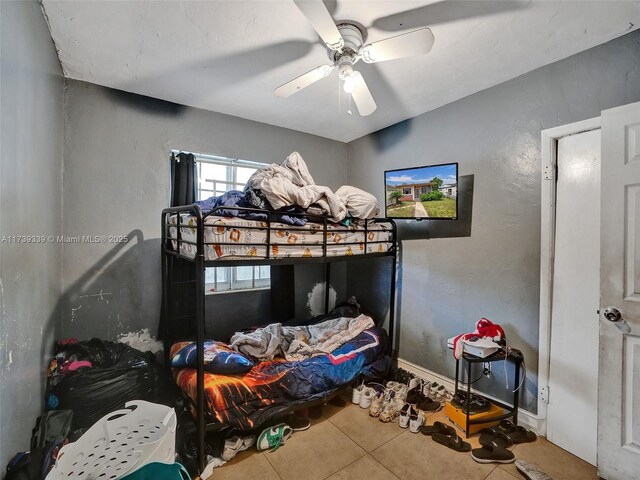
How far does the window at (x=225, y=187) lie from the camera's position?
2.72m

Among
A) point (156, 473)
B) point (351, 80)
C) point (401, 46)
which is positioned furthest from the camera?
point (351, 80)

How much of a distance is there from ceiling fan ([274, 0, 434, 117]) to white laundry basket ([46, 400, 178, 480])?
1.90 metres

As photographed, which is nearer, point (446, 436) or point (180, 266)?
point (446, 436)

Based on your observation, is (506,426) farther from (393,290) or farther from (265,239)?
(265,239)

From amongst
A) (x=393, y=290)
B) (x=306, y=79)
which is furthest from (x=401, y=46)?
(x=393, y=290)

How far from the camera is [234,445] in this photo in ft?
5.61

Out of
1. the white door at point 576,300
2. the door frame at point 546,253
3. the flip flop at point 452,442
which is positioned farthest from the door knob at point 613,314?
the flip flop at point 452,442

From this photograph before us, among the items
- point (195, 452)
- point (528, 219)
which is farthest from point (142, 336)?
point (528, 219)

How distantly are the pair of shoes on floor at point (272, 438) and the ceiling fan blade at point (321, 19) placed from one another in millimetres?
2324

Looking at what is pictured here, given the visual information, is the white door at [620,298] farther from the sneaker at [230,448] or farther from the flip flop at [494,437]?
the sneaker at [230,448]

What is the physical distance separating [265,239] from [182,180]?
1184mm

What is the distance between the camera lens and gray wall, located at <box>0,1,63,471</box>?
1021 millimetres

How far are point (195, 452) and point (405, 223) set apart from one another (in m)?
2.47

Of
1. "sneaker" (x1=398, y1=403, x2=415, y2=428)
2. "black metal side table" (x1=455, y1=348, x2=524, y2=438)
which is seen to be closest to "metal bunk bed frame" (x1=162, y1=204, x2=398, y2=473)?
"sneaker" (x1=398, y1=403, x2=415, y2=428)
